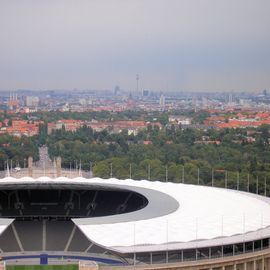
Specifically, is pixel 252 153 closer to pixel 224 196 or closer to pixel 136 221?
pixel 224 196

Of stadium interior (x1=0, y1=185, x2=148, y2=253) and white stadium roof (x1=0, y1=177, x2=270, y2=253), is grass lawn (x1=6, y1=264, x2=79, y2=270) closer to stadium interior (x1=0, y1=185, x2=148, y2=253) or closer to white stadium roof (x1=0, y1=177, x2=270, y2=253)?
white stadium roof (x1=0, y1=177, x2=270, y2=253)

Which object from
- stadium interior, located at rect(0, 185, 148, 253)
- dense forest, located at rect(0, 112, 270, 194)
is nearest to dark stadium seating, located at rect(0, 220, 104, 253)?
stadium interior, located at rect(0, 185, 148, 253)

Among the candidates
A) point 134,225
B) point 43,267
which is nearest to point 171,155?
point 134,225

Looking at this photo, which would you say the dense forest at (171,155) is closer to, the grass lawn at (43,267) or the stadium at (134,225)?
the stadium at (134,225)

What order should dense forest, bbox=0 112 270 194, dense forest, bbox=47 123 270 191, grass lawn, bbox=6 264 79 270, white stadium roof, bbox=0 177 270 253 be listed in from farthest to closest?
dense forest, bbox=0 112 270 194, dense forest, bbox=47 123 270 191, white stadium roof, bbox=0 177 270 253, grass lawn, bbox=6 264 79 270

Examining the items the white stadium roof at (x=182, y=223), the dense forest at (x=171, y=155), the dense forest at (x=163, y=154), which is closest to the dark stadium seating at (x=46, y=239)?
the white stadium roof at (x=182, y=223)
